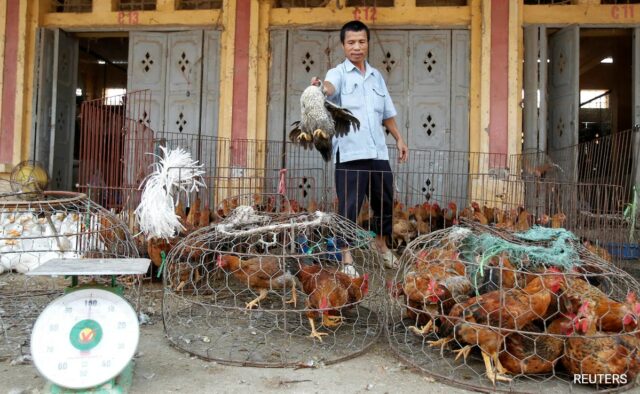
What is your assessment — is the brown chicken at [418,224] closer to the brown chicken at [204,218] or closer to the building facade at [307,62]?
the building facade at [307,62]

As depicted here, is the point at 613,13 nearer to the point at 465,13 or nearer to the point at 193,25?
the point at 465,13

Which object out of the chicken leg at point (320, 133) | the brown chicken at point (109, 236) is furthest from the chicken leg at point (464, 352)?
the brown chicken at point (109, 236)

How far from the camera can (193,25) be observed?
6.62 meters

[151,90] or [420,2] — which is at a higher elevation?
[420,2]

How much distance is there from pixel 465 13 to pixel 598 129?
6.66m

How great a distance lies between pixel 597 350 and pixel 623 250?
9.45ft

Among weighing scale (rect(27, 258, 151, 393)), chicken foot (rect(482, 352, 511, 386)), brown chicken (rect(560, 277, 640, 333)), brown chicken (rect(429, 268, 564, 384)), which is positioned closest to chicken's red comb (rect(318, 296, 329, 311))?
brown chicken (rect(429, 268, 564, 384))

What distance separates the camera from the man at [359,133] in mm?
3656

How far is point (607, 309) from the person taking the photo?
2.18m

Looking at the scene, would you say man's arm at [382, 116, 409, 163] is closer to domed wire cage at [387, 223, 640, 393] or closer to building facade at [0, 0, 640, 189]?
domed wire cage at [387, 223, 640, 393]

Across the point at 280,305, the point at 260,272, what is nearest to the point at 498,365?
the point at 260,272

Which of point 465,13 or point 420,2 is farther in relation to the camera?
point 420,2

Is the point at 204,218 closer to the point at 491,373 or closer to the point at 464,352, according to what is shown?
the point at 464,352

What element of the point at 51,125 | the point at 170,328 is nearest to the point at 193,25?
the point at 51,125
